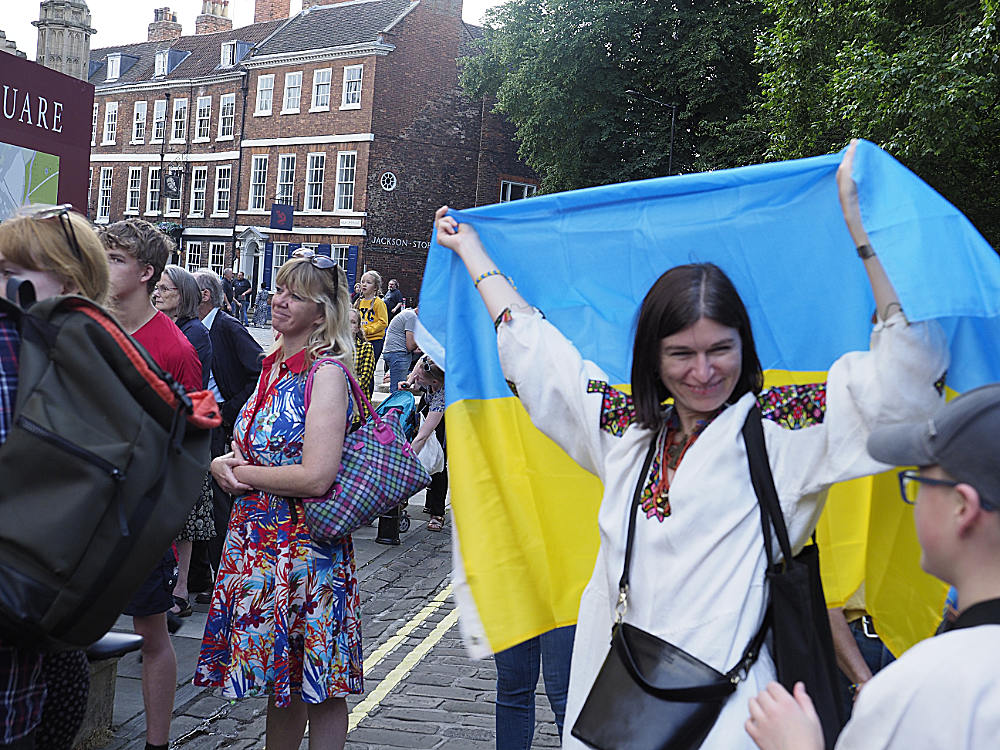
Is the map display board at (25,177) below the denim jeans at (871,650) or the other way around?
the other way around

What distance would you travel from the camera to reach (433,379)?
7.37m

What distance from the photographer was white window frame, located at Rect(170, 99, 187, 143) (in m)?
47.6

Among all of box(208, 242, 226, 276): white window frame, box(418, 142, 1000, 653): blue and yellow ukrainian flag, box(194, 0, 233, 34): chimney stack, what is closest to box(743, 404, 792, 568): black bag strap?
box(418, 142, 1000, 653): blue and yellow ukrainian flag

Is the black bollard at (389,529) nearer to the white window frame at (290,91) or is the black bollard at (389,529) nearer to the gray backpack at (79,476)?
the gray backpack at (79,476)

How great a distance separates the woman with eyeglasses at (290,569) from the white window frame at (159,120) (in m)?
48.7

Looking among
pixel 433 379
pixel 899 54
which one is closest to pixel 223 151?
pixel 899 54

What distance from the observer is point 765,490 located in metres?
2.16

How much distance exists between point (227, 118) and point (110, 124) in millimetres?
9210

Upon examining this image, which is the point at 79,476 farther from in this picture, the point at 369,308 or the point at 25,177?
the point at 369,308

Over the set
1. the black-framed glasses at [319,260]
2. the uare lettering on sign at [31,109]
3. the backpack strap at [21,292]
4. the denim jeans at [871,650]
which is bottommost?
the denim jeans at [871,650]

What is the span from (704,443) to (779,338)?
3.51 ft

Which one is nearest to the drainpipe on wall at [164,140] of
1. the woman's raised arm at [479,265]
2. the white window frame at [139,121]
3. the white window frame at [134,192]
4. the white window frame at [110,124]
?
the white window frame at [134,192]

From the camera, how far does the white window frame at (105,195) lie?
167ft

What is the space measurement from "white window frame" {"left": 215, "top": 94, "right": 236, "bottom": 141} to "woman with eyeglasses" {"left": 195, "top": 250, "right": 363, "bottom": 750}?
4439 cm
